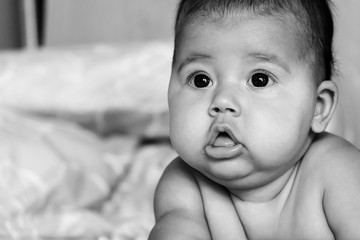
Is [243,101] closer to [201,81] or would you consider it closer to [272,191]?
[201,81]

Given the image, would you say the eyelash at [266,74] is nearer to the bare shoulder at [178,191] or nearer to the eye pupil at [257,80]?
the eye pupil at [257,80]

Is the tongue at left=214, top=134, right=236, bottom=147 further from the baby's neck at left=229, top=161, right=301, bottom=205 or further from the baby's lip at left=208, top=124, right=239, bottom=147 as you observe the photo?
the baby's neck at left=229, top=161, right=301, bottom=205

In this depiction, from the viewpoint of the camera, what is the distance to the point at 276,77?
3.05 feet

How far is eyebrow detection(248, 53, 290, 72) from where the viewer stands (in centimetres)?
92

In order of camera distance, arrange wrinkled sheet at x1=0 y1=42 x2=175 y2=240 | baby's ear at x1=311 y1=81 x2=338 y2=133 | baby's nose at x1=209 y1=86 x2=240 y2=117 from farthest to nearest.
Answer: wrinkled sheet at x1=0 y1=42 x2=175 y2=240 → baby's ear at x1=311 y1=81 x2=338 y2=133 → baby's nose at x1=209 y1=86 x2=240 y2=117

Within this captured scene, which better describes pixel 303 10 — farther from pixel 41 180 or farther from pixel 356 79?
pixel 356 79

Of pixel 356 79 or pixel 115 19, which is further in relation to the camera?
pixel 115 19

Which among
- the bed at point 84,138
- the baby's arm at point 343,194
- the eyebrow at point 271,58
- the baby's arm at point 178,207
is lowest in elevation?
the bed at point 84,138

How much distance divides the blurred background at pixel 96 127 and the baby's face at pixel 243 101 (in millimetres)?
435

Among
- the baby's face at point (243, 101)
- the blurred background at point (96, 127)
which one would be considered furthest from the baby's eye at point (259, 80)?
the blurred background at point (96, 127)

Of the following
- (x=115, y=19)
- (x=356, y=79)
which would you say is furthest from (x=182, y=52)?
(x=115, y=19)

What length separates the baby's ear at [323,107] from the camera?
1.00 metres

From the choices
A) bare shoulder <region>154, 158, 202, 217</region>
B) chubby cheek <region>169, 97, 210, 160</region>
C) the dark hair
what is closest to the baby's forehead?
the dark hair

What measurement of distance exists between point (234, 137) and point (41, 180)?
817 mm
